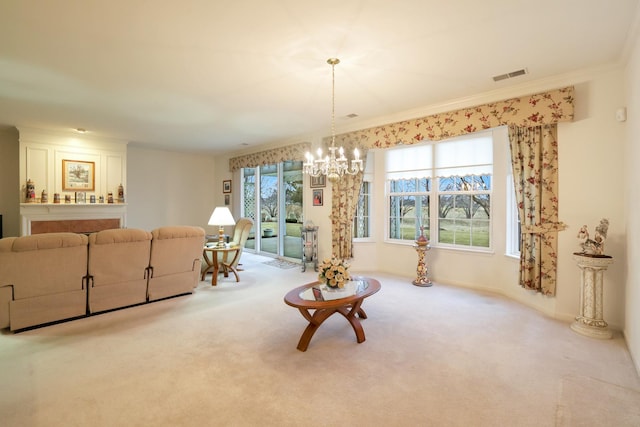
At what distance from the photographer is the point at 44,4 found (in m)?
2.17

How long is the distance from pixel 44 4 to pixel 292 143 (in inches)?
178

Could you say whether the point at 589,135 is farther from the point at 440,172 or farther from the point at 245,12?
the point at 245,12

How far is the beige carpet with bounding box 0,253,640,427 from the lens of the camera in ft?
6.12

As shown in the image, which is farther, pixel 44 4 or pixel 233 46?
pixel 233 46

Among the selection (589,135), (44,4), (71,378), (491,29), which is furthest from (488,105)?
(71,378)

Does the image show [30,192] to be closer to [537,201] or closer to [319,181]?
[319,181]

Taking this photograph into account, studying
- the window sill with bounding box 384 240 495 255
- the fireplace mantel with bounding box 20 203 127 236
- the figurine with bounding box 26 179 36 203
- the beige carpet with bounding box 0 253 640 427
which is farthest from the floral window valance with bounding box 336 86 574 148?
the figurine with bounding box 26 179 36 203

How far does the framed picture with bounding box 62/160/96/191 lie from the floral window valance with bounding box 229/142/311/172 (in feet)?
9.92

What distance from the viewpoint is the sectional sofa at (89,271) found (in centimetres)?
291

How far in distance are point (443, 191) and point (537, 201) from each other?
Answer: 152 centimetres

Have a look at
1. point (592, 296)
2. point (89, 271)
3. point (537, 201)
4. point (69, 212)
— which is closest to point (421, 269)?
point (537, 201)

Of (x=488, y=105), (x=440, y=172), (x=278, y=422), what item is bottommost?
(x=278, y=422)

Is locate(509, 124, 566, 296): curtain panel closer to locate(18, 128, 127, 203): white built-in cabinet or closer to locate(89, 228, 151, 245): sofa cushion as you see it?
locate(89, 228, 151, 245): sofa cushion

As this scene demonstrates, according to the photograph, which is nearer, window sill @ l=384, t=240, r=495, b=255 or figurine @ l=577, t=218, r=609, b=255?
figurine @ l=577, t=218, r=609, b=255
